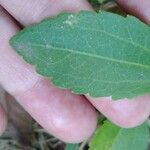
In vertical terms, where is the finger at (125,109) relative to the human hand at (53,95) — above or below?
below

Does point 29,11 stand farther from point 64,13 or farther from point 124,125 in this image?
point 124,125

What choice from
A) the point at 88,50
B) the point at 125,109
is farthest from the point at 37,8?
the point at 125,109

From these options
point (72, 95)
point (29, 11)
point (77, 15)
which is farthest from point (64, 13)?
point (72, 95)

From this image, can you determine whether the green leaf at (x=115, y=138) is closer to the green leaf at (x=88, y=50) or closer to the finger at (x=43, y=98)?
the finger at (x=43, y=98)

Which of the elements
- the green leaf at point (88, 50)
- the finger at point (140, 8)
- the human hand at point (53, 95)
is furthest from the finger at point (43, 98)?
the finger at point (140, 8)

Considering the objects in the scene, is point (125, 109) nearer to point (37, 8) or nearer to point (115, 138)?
point (115, 138)
